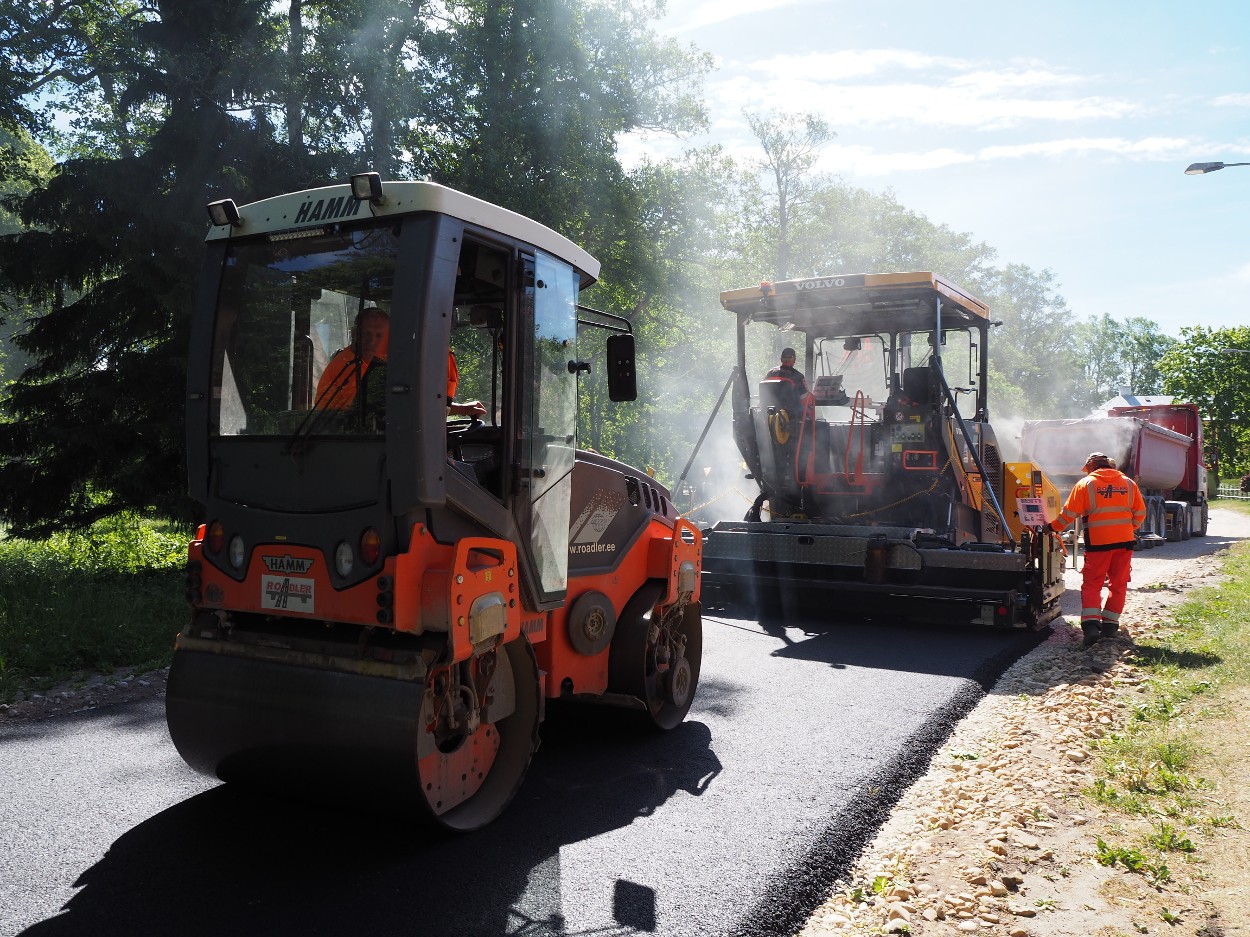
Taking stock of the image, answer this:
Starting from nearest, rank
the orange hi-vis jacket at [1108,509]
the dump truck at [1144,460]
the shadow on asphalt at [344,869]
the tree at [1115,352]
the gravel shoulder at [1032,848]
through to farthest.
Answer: the shadow on asphalt at [344,869], the gravel shoulder at [1032,848], the orange hi-vis jacket at [1108,509], the dump truck at [1144,460], the tree at [1115,352]

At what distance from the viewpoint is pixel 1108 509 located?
8695 millimetres

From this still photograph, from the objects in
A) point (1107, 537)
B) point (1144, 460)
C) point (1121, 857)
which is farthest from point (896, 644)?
point (1144, 460)

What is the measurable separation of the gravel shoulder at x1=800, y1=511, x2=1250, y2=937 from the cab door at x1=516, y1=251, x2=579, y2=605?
1809mm

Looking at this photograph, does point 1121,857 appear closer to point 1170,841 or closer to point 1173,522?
point 1170,841

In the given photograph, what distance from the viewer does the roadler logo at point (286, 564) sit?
3.88m

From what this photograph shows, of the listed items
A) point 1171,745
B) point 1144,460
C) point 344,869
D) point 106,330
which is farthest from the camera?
point 1144,460

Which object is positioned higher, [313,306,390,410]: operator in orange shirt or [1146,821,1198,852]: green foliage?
[313,306,390,410]: operator in orange shirt

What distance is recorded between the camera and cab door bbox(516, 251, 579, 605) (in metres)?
4.29

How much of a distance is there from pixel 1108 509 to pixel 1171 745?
384cm

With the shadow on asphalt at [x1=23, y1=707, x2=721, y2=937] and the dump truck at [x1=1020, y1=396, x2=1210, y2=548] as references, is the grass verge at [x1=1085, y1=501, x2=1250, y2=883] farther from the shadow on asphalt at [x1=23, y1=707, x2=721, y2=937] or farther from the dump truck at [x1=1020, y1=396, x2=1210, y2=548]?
the dump truck at [x1=1020, y1=396, x2=1210, y2=548]

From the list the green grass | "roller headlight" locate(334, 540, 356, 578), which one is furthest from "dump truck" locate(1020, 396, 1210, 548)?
"roller headlight" locate(334, 540, 356, 578)

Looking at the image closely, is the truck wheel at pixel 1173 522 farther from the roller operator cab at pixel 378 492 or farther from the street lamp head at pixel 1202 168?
the roller operator cab at pixel 378 492

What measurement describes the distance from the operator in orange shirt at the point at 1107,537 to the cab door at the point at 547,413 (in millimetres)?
5753

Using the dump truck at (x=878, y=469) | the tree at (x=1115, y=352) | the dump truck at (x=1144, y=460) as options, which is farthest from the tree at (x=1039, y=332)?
the dump truck at (x=878, y=469)
